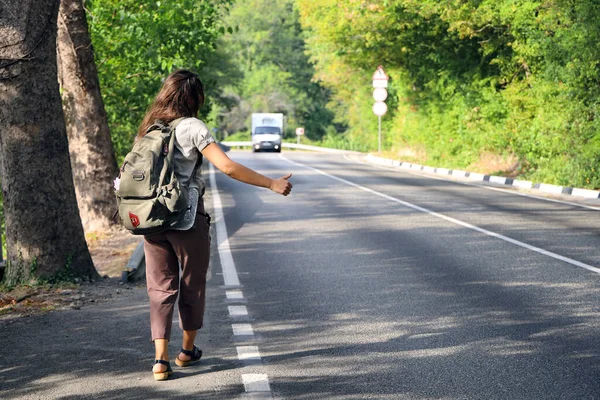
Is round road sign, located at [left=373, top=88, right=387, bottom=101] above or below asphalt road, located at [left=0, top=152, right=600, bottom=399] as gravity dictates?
above

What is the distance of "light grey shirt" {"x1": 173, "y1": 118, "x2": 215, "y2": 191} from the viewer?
19.9ft

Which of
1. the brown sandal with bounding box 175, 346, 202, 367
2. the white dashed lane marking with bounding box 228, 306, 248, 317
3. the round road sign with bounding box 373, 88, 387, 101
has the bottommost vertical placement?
the white dashed lane marking with bounding box 228, 306, 248, 317

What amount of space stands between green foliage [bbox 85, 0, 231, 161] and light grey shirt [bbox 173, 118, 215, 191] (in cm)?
1151

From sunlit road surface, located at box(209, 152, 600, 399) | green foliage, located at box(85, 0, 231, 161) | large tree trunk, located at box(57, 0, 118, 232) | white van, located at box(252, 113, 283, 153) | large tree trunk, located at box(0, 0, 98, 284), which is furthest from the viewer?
white van, located at box(252, 113, 283, 153)

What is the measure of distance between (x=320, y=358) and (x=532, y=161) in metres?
Answer: 22.1

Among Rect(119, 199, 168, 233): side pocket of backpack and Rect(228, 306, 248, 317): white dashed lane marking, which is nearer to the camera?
Rect(119, 199, 168, 233): side pocket of backpack

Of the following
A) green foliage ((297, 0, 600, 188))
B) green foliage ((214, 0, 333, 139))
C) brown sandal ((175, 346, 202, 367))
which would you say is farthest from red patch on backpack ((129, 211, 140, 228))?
green foliage ((214, 0, 333, 139))

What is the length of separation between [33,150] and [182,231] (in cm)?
388

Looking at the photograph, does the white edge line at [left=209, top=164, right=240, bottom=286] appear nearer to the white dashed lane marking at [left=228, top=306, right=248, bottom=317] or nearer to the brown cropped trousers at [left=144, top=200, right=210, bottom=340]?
the white dashed lane marking at [left=228, top=306, right=248, bottom=317]

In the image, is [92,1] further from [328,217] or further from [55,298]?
[55,298]

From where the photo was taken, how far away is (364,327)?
305 inches

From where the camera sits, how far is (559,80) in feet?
88.0

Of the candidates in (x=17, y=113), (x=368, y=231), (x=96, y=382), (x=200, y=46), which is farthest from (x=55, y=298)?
(x=200, y=46)

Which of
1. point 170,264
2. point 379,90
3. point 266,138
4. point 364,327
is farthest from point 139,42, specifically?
point 266,138
